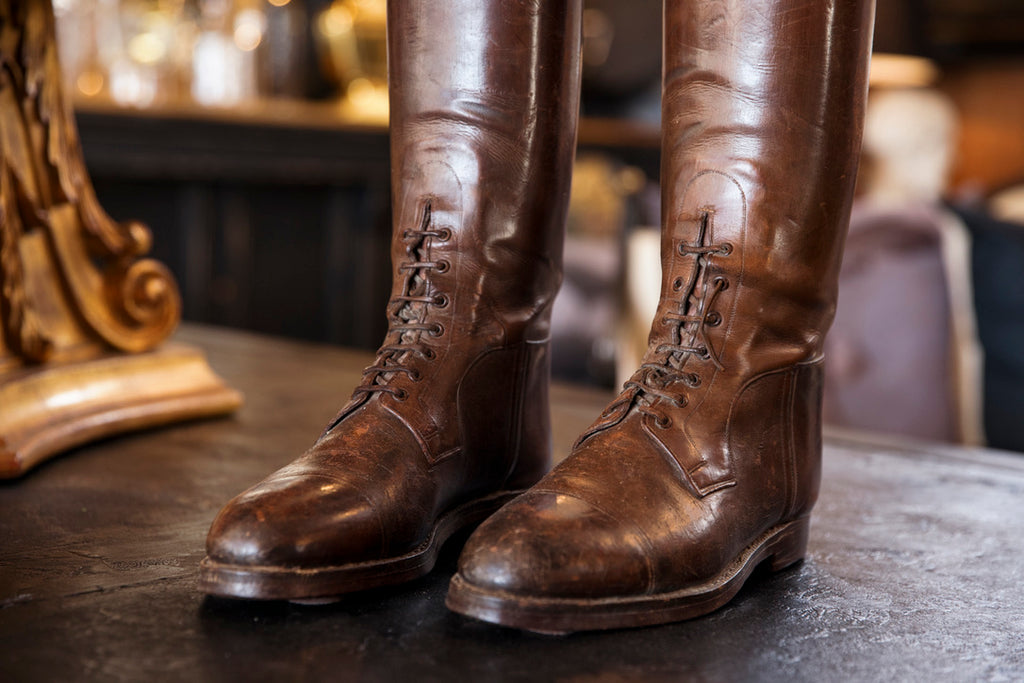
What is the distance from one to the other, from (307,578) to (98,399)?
62 centimetres

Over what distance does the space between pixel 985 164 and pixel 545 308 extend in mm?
3966

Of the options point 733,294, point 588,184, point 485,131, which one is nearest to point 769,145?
point 733,294

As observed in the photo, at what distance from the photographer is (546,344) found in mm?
866

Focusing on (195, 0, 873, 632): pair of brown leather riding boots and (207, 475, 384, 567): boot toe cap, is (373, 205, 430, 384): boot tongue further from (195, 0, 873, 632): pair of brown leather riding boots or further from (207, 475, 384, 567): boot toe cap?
(207, 475, 384, 567): boot toe cap

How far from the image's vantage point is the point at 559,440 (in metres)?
1.20

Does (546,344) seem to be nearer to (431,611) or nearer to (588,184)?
(431,611)

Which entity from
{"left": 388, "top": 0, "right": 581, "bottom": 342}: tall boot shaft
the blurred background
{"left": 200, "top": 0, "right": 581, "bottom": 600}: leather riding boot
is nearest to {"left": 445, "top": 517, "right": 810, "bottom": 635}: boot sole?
{"left": 200, "top": 0, "right": 581, "bottom": 600}: leather riding boot

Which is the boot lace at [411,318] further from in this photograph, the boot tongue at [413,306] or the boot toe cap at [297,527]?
the boot toe cap at [297,527]

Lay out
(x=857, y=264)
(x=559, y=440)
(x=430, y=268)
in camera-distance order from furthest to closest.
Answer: (x=857, y=264), (x=559, y=440), (x=430, y=268)

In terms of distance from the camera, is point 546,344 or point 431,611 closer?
point 431,611

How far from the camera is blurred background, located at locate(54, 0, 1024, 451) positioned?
1.96 metres

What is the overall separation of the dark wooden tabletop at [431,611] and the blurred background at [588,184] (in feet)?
3.07

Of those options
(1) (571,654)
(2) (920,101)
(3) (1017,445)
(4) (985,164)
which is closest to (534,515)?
(1) (571,654)

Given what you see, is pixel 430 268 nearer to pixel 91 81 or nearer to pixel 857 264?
pixel 857 264
